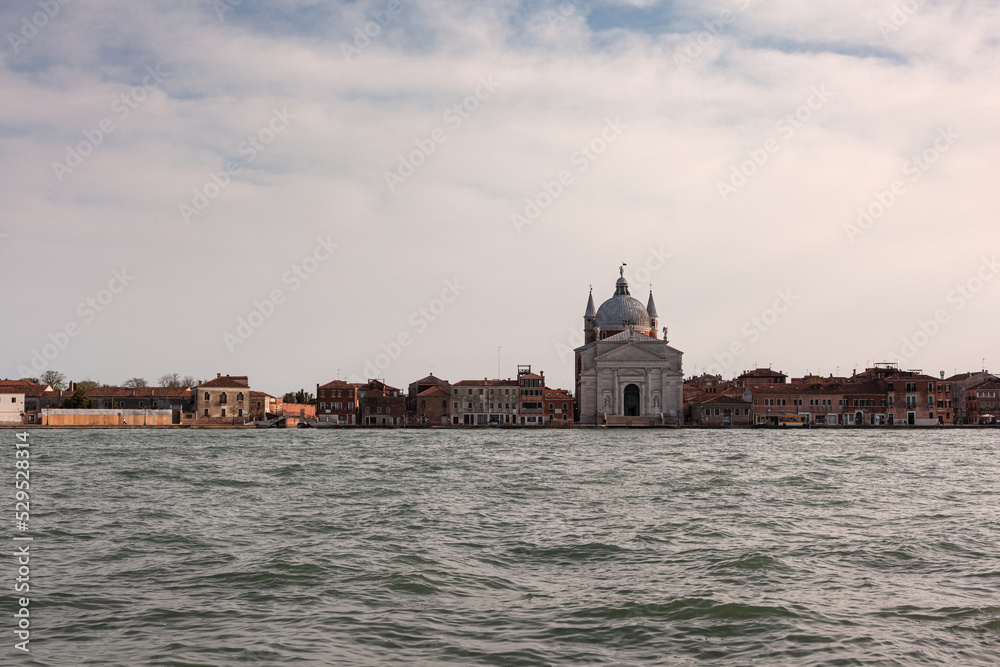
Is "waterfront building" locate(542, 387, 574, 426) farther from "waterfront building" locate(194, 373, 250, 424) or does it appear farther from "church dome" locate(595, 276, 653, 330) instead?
"waterfront building" locate(194, 373, 250, 424)

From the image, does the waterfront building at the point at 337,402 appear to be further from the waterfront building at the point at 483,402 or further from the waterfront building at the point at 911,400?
the waterfront building at the point at 911,400

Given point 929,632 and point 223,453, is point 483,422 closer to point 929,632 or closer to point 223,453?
point 223,453

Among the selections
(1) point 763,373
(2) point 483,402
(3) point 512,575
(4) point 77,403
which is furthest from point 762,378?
(3) point 512,575

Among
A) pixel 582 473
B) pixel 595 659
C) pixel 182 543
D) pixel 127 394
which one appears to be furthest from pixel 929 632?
pixel 127 394

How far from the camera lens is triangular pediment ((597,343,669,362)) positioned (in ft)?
281

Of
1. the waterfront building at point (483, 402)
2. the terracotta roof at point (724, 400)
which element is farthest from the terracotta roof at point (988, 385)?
the waterfront building at point (483, 402)

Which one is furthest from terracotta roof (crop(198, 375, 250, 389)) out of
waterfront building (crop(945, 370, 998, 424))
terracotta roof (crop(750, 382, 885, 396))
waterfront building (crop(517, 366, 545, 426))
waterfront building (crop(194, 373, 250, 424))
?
waterfront building (crop(945, 370, 998, 424))

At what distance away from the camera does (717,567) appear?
433 inches

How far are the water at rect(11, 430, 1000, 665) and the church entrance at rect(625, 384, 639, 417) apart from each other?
212ft

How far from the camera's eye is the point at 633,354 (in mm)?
85688

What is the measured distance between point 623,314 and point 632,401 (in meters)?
12.2

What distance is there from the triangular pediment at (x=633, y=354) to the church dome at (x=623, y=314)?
29.1 feet

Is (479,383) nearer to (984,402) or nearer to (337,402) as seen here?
(337,402)

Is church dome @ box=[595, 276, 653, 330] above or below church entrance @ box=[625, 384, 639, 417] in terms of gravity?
above
